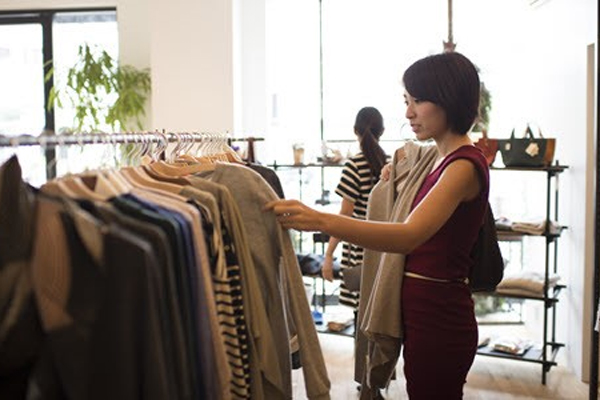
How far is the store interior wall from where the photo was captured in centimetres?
421

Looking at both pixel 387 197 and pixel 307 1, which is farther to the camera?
pixel 307 1

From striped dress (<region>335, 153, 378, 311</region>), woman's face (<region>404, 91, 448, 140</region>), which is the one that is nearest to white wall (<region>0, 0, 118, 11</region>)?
striped dress (<region>335, 153, 378, 311</region>)

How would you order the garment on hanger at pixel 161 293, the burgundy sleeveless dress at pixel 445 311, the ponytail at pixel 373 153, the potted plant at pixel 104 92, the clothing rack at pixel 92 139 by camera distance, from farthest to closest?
the potted plant at pixel 104 92 < the ponytail at pixel 373 153 < the burgundy sleeveless dress at pixel 445 311 < the clothing rack at pixel 92 139 < the garment on hanger at pixel 161 293

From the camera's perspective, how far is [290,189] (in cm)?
605

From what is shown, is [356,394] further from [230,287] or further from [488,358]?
[230,287]

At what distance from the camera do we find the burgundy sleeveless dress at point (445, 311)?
2.04m

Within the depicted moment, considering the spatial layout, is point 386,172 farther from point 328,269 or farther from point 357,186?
point 328,269

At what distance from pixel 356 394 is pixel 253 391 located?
103 inches

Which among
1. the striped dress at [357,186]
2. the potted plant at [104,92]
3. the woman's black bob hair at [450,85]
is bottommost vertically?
the striped dress at [357,186]

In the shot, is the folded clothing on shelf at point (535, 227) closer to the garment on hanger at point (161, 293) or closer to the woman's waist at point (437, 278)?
the woman's waist at point (437, 278)

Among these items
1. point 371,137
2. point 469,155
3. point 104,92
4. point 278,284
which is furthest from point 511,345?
point 104,92

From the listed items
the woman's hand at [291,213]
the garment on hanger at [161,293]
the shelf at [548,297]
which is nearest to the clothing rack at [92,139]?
the garment on hanger at [161,293]

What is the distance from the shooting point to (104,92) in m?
5.86

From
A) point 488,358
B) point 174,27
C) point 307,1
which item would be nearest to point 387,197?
point 488,358
